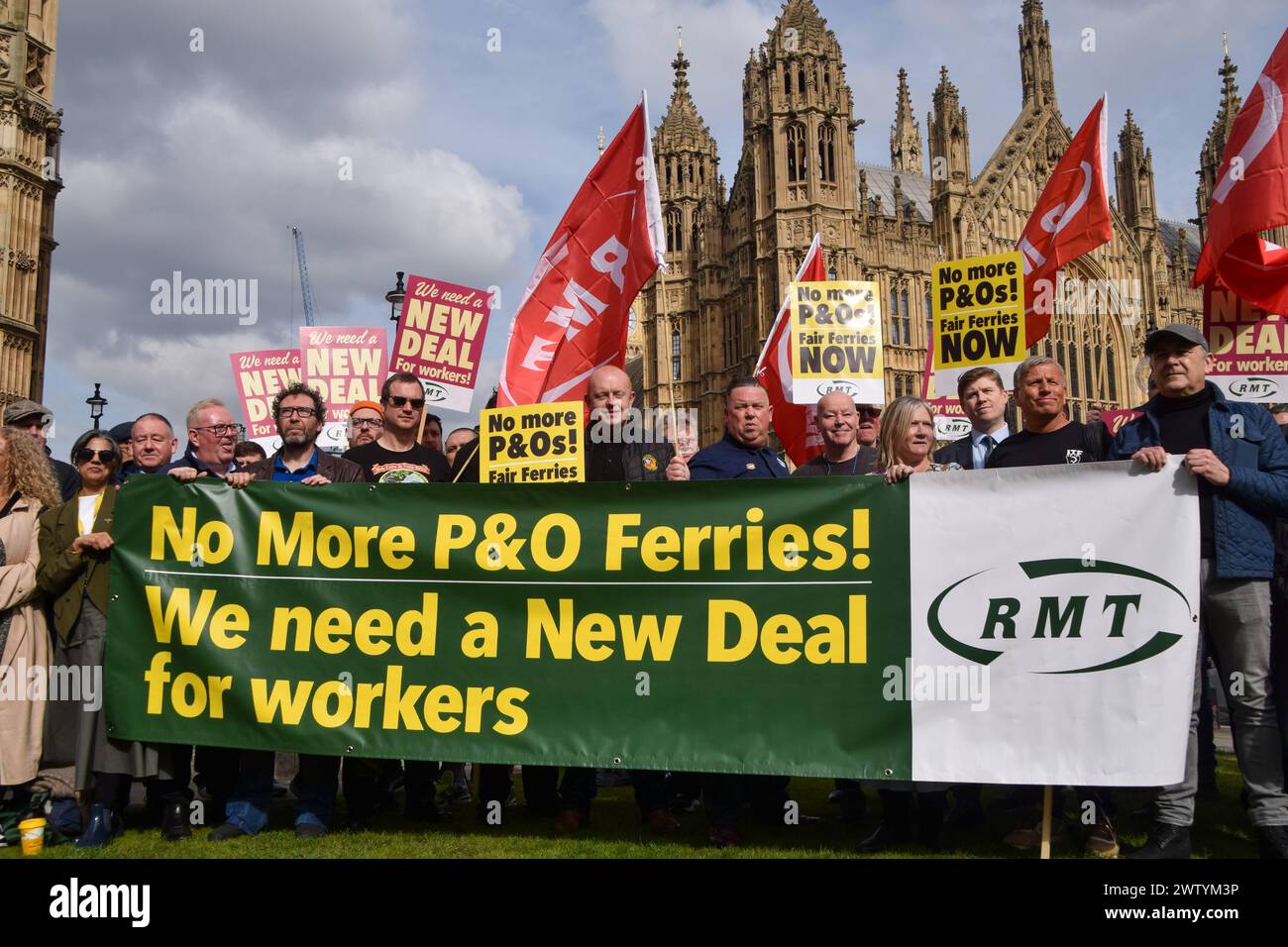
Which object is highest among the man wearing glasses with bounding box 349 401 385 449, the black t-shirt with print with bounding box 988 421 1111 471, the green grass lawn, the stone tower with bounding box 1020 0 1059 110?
the stone tower with bounding box 1020 0 1059 110

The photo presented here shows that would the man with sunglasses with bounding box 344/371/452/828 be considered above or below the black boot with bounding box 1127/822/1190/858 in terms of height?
above

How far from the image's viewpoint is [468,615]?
5.66m

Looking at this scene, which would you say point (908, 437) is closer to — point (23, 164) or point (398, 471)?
point (398, 471)

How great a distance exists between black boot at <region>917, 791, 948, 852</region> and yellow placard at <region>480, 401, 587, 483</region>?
2795 millimetres

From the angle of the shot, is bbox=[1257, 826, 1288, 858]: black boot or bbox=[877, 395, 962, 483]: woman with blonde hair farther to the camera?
bbox=[877, 395, 962, 483]: woman with blonde hair

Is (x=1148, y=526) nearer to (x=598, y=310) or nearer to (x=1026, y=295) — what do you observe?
(x=598, y=310)

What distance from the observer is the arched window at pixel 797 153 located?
2057 inches

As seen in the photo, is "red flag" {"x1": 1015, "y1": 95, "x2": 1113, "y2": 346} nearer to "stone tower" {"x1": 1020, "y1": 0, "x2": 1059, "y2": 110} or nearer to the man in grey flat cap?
the man in grey flat cap

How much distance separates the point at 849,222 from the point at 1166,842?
50241 mm

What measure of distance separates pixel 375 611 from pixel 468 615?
0.56 metres

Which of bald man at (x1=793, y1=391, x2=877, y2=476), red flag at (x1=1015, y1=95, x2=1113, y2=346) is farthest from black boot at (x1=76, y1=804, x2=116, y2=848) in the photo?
red flag at (x1=1015, y1=95, x2=1113, y2=346)

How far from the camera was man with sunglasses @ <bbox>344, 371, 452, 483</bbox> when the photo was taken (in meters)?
6.92
